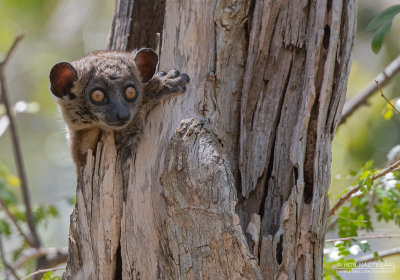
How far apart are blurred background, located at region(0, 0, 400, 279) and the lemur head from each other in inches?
239

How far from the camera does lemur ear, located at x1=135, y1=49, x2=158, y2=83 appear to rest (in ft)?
14.7

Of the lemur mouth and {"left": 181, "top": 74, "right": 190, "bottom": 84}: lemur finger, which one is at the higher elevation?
{"left": 181, "top": 74, "right": 190, "bottom": 84}: lemur finger

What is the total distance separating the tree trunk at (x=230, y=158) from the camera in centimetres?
335

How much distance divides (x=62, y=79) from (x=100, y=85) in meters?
0.37

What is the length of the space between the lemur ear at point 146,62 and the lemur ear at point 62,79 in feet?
1.75

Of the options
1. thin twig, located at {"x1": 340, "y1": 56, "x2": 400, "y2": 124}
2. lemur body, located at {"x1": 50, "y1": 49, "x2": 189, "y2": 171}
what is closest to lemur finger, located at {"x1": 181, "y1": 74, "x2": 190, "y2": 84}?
lemur body, located at {"x1": 50, "y1": 49, "x2": 189, "y2": 171}

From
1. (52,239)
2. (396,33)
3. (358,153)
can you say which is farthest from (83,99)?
(52,239)

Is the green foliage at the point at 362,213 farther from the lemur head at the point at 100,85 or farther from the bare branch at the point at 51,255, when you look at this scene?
the bare branch at the point at 51,255

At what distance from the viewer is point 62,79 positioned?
4.61m

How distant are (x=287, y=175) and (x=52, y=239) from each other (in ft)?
50.9

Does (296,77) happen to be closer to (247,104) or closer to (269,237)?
(247,104)

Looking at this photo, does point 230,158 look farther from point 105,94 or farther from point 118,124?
point 105,94

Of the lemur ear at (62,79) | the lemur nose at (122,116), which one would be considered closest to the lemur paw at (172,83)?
the lemur nose at (122,116)

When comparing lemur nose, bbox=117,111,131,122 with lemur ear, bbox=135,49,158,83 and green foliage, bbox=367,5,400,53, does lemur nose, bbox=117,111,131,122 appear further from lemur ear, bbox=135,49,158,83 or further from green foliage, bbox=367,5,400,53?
green foliage, bbox=367,5,400,53
